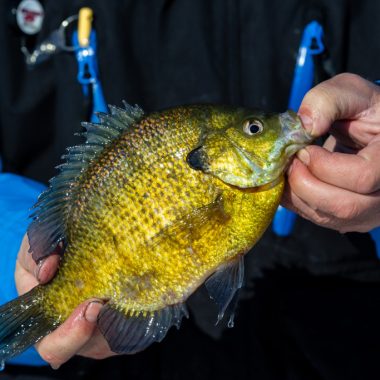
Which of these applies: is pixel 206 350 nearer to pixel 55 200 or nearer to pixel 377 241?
pixel 377 241

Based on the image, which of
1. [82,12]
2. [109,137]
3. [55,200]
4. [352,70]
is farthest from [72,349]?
[352,70]

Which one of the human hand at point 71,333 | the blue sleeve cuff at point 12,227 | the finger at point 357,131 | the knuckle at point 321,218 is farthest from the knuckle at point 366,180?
the blue sleeve cuff at point 12,227

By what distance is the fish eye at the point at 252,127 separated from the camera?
141 centimetres

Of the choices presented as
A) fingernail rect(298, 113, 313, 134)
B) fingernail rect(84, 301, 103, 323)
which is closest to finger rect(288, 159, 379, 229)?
fingernail rect(298, 113, 313, 134)

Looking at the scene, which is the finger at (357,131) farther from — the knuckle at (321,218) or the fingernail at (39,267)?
the fingernail at (39,267)

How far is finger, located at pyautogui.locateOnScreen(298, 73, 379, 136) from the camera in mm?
1319

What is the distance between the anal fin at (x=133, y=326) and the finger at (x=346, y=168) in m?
0.61

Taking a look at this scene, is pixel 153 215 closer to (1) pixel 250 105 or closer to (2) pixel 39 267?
(2) pixel 39 267

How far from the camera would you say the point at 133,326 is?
148 cm

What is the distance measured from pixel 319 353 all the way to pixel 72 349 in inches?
44.1

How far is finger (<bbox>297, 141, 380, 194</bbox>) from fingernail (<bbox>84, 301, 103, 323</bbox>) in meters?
0.78

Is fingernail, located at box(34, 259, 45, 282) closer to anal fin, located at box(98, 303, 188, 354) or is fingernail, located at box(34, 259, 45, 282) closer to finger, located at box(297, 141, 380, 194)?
anal fin, located at box(98, 303, 188, 354)

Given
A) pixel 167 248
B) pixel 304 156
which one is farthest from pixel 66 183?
pixel 304 156

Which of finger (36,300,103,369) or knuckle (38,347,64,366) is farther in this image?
knuckle (38,347,64,366)
